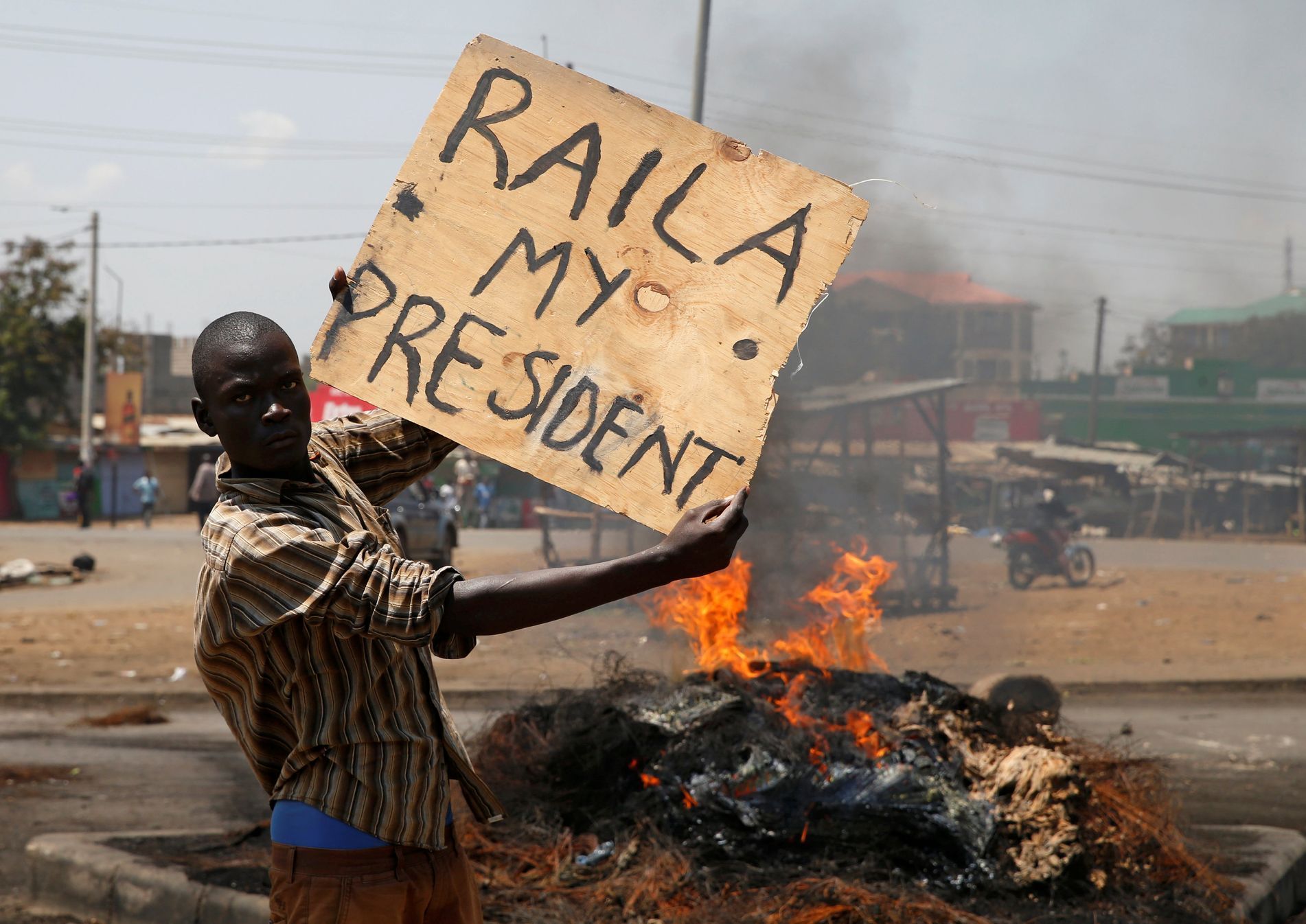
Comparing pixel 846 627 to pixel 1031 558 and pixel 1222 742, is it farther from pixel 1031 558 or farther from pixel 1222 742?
pixel 1031 558

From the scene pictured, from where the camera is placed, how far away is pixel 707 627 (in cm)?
533

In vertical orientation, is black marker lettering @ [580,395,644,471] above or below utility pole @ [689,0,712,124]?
below

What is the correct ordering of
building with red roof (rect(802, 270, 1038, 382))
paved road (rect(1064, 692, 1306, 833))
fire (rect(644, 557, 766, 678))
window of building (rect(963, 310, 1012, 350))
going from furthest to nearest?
window of building (rect(963, 310, 1012, 350)), building with red roof (rect(802, 270, 1038, 382)), paved road (rect(1064, 692, 1306, 833)), fire (rect(644, 557, 766, 678))

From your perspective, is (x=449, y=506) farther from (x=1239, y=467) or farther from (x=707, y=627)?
(x=1239, y=467)

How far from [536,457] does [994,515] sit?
2729 cm

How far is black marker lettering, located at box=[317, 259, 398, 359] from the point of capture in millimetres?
2004

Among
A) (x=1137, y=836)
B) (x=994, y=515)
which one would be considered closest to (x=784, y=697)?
(x=1137, y=836)

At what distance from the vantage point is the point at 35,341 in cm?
3322

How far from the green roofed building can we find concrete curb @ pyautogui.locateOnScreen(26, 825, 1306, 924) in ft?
164

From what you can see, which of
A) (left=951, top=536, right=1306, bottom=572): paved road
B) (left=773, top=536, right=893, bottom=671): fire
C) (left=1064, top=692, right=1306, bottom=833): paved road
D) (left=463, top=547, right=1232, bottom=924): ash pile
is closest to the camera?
(left=463, top=547, right=1232, bottom=924): ash pile

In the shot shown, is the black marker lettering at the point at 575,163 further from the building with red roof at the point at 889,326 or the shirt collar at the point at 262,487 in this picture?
the building with red roof at the point at 889,326

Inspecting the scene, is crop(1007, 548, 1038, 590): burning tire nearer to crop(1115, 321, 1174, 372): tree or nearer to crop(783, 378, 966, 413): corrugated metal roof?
crop(783, 378, 966, 413): corrugated metal roof

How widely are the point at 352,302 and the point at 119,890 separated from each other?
3.23m

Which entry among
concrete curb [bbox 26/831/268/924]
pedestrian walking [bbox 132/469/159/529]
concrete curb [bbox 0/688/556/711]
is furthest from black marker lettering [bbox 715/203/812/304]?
pedestrian walking [bbox 132/469/159/529]
